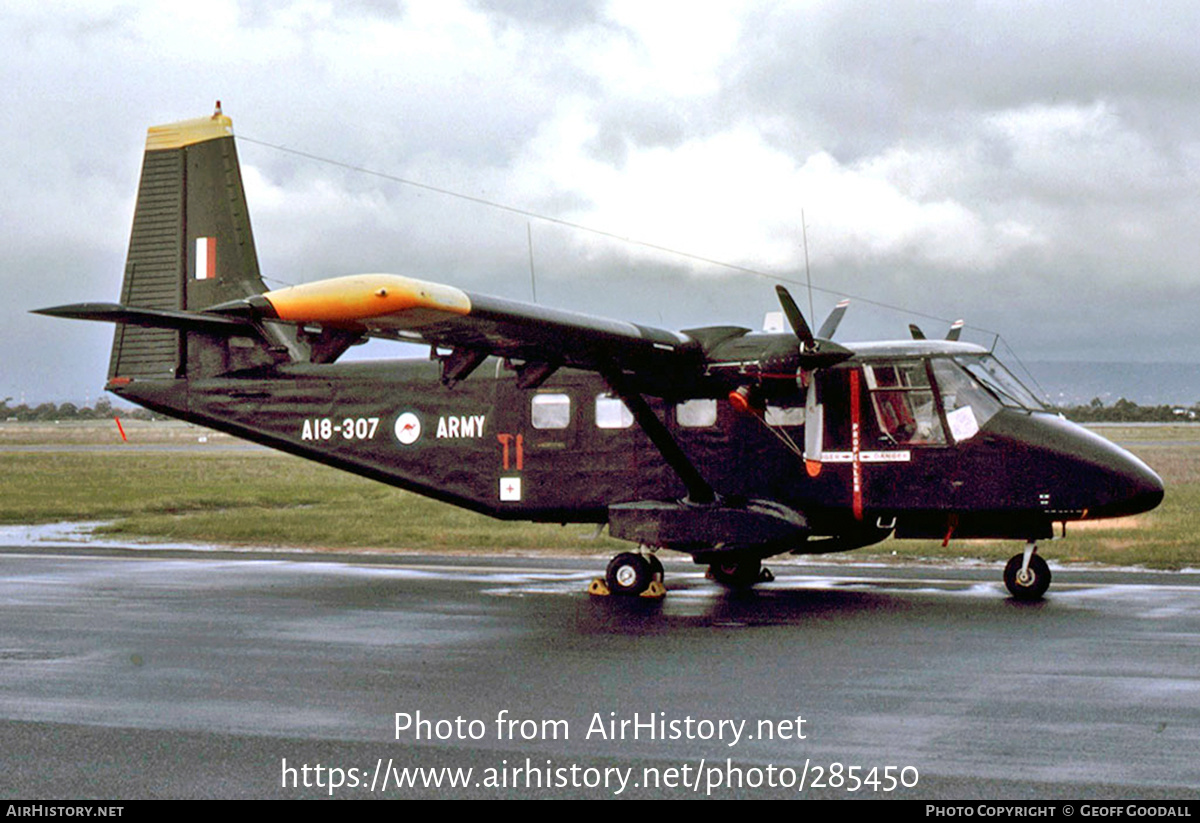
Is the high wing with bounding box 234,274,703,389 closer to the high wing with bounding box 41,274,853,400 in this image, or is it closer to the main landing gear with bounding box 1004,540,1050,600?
the high wing with bounding box 41,274,853,400

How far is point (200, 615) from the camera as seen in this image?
14.0 meters

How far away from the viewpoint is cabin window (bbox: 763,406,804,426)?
1557 cm

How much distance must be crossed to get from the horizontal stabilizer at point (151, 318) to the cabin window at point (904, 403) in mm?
8491

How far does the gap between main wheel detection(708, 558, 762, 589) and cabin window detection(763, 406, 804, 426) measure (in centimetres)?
222

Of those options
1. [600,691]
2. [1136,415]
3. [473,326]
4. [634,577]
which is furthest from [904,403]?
[1136,415]

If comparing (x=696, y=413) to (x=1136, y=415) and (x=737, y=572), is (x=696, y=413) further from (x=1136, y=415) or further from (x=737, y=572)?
(x=1136, y=415)

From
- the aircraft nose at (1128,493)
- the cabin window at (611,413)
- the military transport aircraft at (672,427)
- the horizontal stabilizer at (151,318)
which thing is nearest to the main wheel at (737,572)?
the military transport aircraft at (672,427)

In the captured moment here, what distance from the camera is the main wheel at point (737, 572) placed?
16969mm

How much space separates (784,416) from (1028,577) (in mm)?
3525

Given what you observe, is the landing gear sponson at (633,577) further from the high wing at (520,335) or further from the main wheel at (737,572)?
the high wing at (520,335)

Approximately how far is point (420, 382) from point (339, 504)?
736 inches

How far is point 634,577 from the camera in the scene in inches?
618

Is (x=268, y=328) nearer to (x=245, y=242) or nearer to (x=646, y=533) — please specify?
(x=245, y=242)
